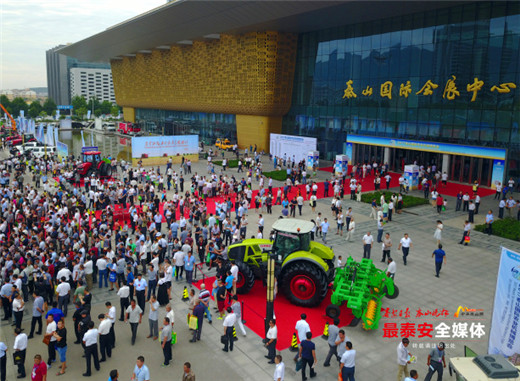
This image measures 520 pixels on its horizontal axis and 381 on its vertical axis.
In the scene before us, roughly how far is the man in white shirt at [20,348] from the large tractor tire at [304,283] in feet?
21.5

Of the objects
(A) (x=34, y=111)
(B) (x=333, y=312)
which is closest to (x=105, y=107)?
(A) (x=34, y=111)

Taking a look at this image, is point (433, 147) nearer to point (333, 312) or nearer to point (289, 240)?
point (289, 240)

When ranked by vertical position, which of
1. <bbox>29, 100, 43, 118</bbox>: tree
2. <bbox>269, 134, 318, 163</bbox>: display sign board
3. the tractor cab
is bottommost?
the tractor cab

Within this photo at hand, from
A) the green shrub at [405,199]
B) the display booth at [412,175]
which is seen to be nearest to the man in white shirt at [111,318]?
the green shrub at [405,199]

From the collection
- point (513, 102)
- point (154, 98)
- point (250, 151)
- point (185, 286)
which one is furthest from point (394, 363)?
point (154, 98)

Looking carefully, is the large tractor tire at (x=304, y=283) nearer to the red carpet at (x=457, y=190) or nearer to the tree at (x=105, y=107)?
the red carpet at (x=457, y=190)

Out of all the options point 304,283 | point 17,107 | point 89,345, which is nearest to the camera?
A: point 89,345

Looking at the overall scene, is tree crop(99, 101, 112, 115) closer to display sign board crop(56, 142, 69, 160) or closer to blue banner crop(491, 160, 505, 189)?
Answer: display sign board crop(56, 142, 69, 160)

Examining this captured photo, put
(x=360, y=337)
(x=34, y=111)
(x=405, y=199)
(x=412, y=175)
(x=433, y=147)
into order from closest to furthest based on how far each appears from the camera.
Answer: (x=360, y=337) → (x=405, y=199) → (x=412, y=175) → (x=433, y=147) → (x=34, y=111)

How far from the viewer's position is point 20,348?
30.2ft

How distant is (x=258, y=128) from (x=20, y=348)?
4008 centimetres

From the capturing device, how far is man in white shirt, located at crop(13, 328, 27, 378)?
920 centimetres

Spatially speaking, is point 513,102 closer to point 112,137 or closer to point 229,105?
point 229,105

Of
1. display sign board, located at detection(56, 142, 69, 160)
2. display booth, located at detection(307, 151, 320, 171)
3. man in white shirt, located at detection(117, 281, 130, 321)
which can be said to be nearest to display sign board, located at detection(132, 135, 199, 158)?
display sign board, located at detection(56, 142, 69, 160)
